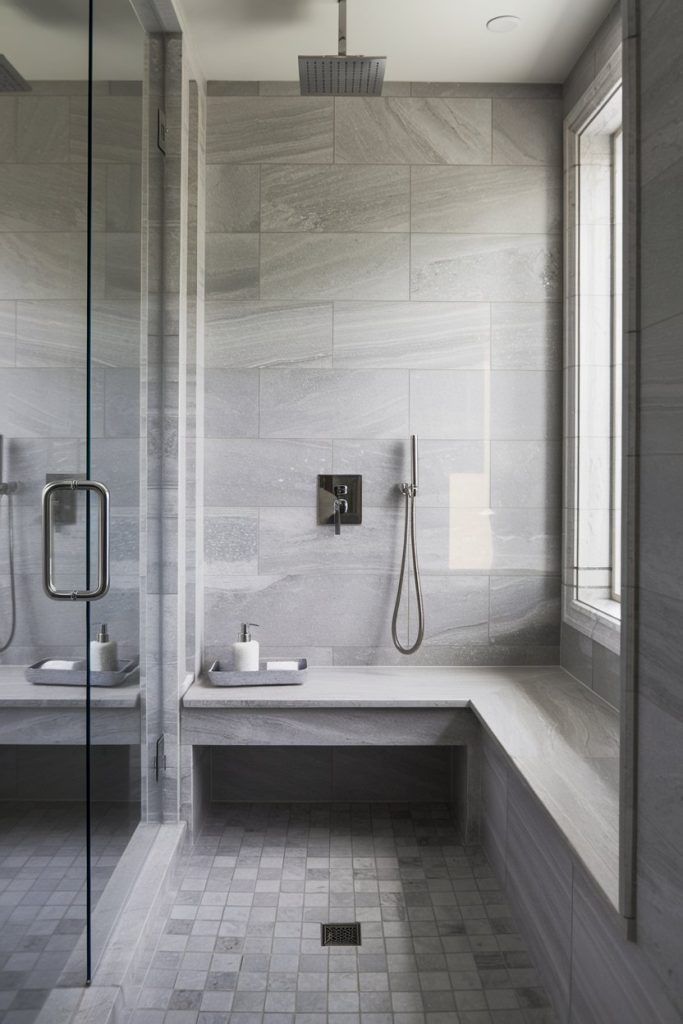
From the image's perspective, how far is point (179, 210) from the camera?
269 cm

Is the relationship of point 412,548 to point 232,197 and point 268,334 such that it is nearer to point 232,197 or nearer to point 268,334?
point 268,334

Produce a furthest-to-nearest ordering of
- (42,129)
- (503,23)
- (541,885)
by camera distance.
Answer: (503,23) < (541,885) < (42,129)

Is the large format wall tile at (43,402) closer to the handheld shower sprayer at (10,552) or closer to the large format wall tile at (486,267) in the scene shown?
the handheld shower sprayer at (10,552)

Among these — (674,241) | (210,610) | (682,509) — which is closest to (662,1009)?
(682,509)

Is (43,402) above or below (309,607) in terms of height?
above

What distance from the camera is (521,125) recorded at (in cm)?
315

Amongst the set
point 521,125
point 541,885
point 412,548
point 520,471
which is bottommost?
point 541,885

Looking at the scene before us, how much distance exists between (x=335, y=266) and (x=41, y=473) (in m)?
1.94

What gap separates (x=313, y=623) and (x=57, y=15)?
7.13 ft

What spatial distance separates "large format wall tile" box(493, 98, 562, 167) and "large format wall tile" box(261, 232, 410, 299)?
52 centimetres

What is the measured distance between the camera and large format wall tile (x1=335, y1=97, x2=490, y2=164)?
3.14m

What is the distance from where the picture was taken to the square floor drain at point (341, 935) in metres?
2.19

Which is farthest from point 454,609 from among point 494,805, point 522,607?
point 494,805

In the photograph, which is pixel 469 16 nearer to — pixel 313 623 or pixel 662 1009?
pixel 313 623
